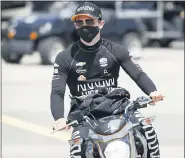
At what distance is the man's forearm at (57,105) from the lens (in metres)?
5.35

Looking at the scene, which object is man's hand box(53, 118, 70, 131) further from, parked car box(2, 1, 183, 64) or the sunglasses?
parked car box(2, 1, 183, 64)

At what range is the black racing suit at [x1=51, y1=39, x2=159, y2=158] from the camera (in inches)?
222

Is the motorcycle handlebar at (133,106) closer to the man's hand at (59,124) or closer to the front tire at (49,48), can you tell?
the man's hand at (59,124)

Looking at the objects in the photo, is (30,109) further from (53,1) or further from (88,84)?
(53,1)

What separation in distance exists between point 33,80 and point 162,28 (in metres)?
11.7

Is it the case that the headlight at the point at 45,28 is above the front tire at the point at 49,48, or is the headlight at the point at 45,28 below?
above

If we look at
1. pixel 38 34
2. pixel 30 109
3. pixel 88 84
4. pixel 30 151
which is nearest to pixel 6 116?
pixel 30 109

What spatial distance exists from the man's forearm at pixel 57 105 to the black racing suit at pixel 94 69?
0.05 metres

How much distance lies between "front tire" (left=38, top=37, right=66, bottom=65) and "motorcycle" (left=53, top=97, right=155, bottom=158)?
1561 centimetres

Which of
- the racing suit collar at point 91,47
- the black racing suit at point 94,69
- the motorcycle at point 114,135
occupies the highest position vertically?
the racing suit collar at point 91,47

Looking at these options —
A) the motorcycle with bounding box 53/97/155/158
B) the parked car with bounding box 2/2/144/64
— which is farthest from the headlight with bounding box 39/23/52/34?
the motorcycle with bounding box 53/97/155/158

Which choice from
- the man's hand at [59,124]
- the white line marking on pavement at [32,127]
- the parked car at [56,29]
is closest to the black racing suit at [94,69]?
the man's hand at [59,124]

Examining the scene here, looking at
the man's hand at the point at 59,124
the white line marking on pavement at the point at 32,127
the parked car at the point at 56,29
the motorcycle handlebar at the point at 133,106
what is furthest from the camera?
the parked car at the point at 56,29

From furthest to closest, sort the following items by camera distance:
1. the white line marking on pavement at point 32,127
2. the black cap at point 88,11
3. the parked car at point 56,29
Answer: the parked car at point 56,29, the white line marking on pavement at point 32,127, the black cap at point 88,11
